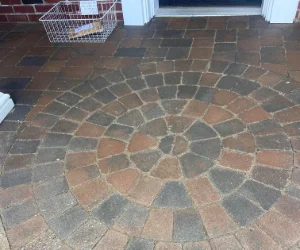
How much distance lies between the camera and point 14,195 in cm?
173

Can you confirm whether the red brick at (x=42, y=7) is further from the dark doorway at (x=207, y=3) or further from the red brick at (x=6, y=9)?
the dark doorway at (x=207, y=3)

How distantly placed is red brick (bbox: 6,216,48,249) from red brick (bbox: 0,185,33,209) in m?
0.16

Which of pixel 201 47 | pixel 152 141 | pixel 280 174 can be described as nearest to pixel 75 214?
pixel 152 141

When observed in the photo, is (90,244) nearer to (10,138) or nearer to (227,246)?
(227,246)

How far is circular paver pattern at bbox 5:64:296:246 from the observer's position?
1567 mm

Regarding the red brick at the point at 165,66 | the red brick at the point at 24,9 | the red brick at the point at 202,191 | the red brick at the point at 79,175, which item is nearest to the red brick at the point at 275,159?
the red brick at the point at 202,191

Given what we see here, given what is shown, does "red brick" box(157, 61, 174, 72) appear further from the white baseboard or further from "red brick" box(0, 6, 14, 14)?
"red brick" box(0, 6, 14, 14)

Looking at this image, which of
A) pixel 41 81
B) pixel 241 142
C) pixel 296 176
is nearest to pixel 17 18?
pixel 41 81

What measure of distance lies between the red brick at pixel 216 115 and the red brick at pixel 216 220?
65 centimetres

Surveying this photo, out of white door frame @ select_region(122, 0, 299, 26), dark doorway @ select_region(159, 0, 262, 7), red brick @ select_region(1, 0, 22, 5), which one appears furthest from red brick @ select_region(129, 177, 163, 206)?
red brick @ select_region(1, 0, 22, 5)

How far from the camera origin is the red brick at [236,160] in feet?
5.76

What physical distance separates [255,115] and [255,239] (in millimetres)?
889

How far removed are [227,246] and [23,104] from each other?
1782 millimetres

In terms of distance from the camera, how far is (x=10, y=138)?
2.11m
